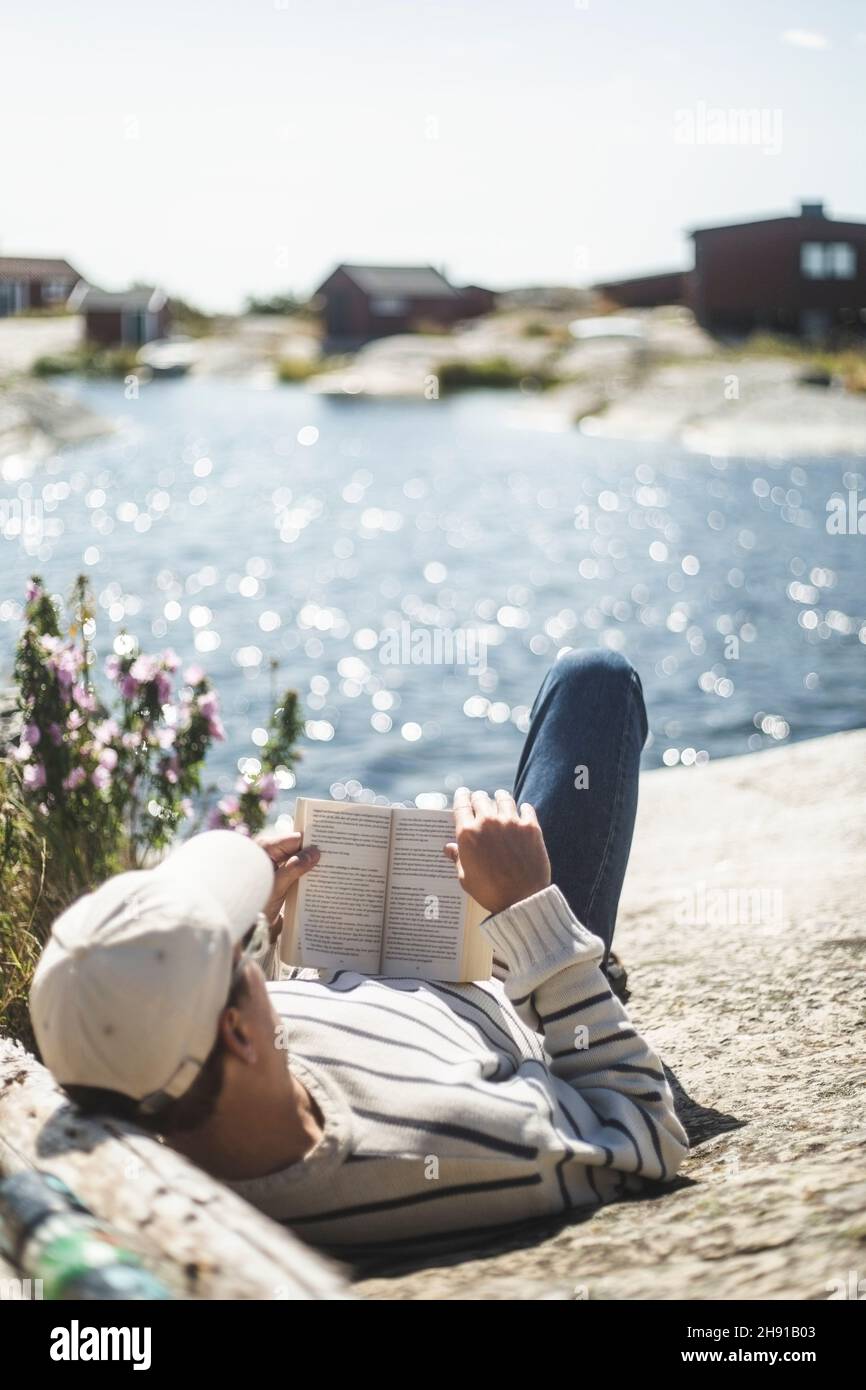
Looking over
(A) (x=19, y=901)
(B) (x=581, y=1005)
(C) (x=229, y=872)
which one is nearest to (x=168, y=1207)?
(C) (x=229, y=872)

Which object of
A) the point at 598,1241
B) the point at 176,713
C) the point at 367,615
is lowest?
the point at 367,615

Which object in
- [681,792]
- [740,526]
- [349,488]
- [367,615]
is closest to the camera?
[681,792]

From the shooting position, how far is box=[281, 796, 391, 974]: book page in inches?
91.7

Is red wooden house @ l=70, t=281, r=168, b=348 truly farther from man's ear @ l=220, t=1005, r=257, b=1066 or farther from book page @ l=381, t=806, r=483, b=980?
man's ear @ l=220, t=1005, r=257, b=1066

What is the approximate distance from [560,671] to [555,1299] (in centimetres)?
141

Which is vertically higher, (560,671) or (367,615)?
(560,671)

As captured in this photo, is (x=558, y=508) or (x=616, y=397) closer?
(x=558, y=508)

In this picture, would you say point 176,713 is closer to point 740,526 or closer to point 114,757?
point 114,757

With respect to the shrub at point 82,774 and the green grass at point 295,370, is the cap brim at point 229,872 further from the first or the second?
the green grass at point 295,370

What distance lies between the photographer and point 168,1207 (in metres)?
1.52

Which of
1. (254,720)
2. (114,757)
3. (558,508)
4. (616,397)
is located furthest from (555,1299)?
(616,397)

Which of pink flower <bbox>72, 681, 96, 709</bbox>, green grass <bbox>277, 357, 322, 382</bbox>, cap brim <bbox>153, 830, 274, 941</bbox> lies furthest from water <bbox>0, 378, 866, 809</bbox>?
green grass <bbox>277, 357, 322, 382</bbox>

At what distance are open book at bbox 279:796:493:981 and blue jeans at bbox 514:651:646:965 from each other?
34cm
